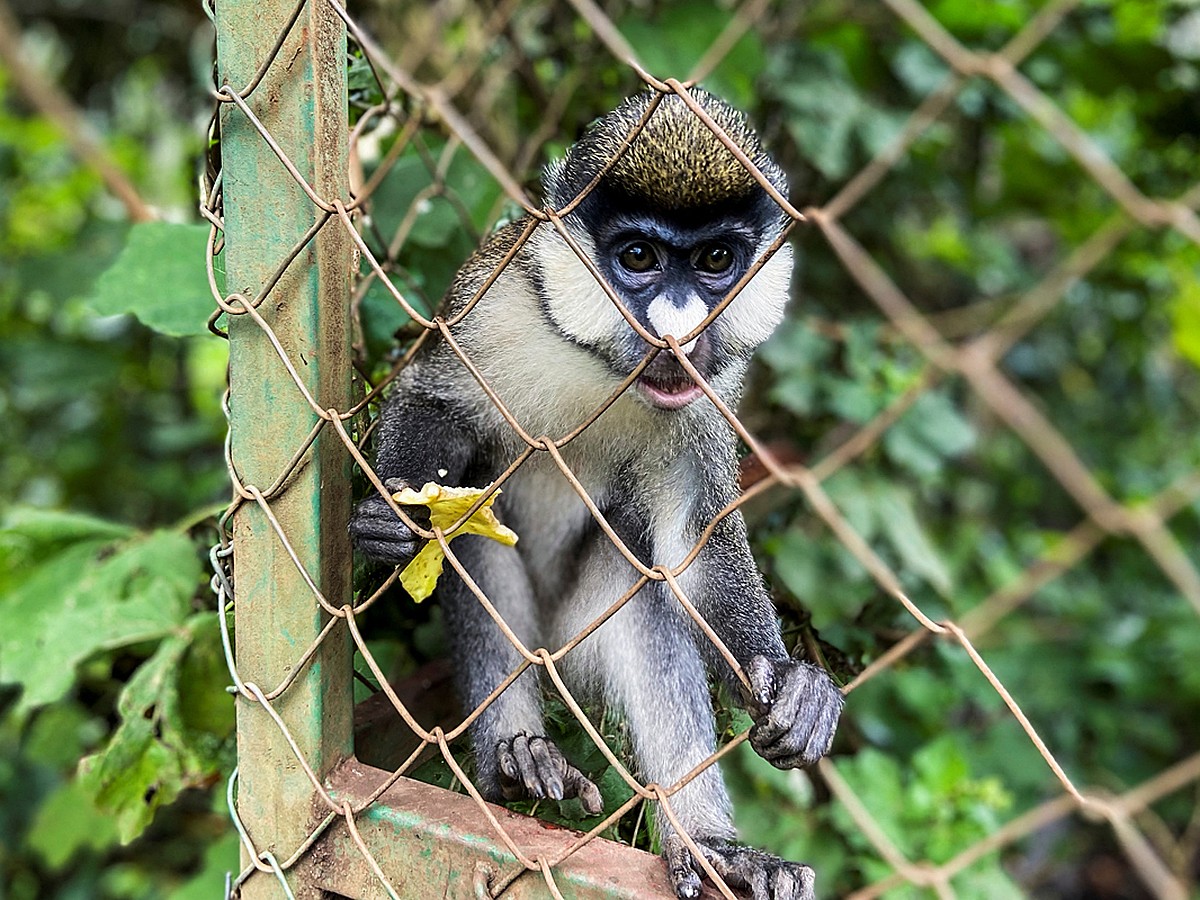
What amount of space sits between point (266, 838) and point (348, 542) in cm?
51

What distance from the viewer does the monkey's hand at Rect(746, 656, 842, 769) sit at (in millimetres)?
1639

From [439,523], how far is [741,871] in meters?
0.76

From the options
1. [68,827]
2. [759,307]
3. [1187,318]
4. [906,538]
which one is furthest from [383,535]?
[1187,318]

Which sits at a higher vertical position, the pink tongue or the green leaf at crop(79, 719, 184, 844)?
the pink tongue

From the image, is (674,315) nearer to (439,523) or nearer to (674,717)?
(439,523)

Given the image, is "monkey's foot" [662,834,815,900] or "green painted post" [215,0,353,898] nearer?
"monkey's foot" [662,834,815,900]

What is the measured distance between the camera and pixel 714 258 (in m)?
1.98

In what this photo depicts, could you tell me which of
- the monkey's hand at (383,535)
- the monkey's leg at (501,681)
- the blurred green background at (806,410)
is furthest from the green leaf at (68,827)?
the monkey's hand at (383,535)

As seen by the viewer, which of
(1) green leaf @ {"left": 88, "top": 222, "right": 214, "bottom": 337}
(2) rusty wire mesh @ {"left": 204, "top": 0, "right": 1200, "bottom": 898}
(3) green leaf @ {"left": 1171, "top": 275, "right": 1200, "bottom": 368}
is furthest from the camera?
(3) green leaf @ {"left": 1171, "top": 275, "right": 1200, "bottom": 368}

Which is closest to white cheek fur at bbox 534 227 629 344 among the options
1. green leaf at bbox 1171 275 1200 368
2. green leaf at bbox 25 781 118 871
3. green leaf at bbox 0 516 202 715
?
green leaf at bbox 0 516 202 715

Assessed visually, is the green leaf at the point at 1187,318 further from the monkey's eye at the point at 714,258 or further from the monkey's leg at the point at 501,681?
the monkey's leg at the point at 501,681

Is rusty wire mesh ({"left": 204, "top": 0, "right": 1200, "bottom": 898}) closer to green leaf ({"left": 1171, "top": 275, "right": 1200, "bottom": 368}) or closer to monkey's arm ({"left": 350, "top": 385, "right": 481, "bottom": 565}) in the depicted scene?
monkey's arm ({"left": 350, "top": 385, "right": 481, "bottom": 565})

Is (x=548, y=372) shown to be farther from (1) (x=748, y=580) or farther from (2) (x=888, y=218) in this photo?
(2) (x=888, y=218)

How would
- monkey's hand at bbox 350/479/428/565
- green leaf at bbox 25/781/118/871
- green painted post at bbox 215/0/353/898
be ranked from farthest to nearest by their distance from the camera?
green leaf at bbox 25/781/118/871 → monkey's hand at bbox 350/479/428/565 → green painted post at bbox 215/0/353/898
